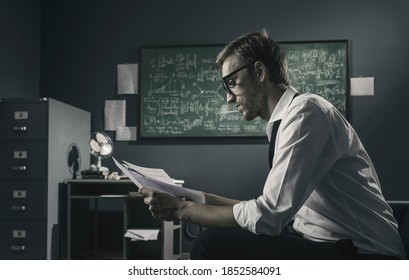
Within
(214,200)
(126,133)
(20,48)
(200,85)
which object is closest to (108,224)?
(126,133)

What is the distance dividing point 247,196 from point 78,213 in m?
1.32

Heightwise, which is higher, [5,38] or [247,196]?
[5,38]

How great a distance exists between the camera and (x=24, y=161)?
3574mm

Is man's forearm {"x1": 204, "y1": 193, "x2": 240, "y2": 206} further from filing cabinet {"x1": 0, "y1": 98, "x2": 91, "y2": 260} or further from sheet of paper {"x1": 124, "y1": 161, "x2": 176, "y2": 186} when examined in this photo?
filing cabinet {"x1": 0, "y1": 98, "x2": 91, "y2": 260}

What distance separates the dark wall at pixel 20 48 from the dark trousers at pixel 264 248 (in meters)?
3.01

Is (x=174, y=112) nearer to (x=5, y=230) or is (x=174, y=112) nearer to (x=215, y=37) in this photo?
(x=215, y=37)

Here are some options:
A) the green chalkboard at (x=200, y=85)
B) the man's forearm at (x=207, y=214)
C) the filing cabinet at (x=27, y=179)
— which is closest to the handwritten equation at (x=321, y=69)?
the green chalkboard at (x=200, y=85)

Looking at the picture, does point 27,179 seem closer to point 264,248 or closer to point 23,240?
point 23,240

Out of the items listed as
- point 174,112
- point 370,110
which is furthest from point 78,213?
point 370,110

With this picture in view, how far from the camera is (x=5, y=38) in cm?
407

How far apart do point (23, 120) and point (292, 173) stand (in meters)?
2.68

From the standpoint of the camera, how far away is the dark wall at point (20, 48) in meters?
4.05

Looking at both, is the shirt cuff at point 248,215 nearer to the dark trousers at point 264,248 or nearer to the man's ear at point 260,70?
the dark trousers at point 264,248
